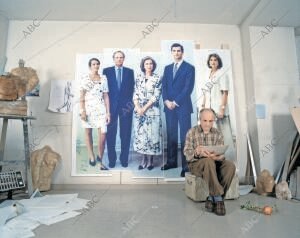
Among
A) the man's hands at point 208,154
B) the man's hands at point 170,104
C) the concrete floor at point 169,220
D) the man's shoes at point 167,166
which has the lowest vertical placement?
the concrete floor at point 169,220

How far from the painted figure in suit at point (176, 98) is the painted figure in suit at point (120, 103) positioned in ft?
1.58

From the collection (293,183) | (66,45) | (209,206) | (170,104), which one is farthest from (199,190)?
(66,45)

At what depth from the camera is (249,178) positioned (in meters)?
2.71

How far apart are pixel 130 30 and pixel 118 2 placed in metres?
0.44

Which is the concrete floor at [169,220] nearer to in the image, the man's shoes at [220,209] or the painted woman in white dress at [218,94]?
the man's shoes at [220,209]

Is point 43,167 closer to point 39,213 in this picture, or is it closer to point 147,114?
point 39,213

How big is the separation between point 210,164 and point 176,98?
1271mm

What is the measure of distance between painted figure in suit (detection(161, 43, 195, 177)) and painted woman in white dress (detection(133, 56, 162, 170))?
120mm

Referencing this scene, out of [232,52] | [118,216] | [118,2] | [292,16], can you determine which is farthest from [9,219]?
[292,16]

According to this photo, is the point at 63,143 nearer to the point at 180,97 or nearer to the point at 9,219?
the point at 9,219

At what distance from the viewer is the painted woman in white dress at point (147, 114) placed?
2.73 m

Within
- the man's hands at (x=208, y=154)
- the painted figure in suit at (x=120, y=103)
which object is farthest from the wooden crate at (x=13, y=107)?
Result: the man's hands at (x=208, y=154)

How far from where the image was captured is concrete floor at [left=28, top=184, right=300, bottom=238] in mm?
1304

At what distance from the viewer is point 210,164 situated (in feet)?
5.75
